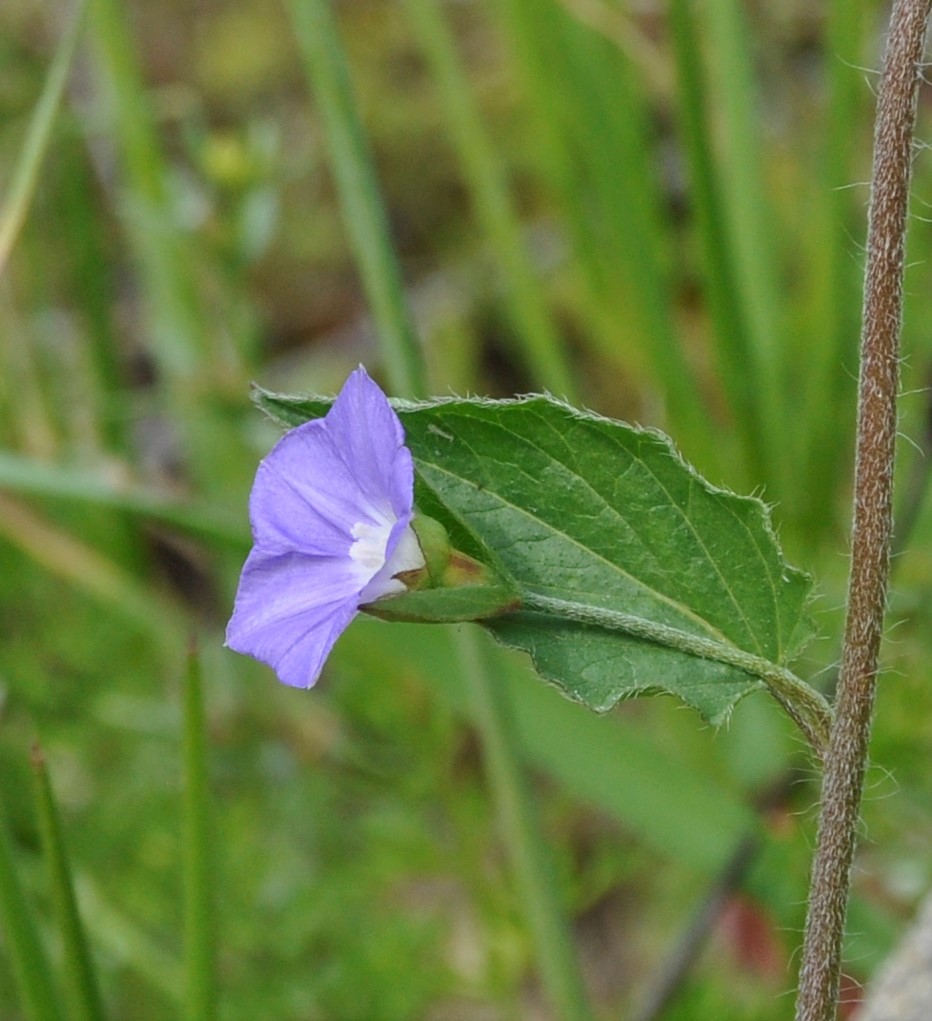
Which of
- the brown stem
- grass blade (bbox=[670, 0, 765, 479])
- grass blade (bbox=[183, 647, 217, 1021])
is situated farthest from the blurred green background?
the brown stem

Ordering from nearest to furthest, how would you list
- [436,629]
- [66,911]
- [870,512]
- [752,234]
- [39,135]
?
1. [870,512]
2. [66,911]
3. [39,135]
4. [436,629]
5. [752,234]

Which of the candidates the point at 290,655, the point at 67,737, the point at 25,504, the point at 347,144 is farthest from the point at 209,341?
the point at 290,655

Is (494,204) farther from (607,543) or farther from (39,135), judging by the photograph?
(607,543)

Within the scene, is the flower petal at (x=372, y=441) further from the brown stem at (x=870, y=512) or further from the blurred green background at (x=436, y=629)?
the blurred green background at (x=436, y=629)

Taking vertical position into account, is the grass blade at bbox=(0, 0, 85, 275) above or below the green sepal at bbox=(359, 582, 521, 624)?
above

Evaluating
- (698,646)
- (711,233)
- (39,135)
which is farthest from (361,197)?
(698,646)

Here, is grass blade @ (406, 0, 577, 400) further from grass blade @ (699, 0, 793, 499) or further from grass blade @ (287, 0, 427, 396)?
grass blade @ (287, 0, 427, 396)
